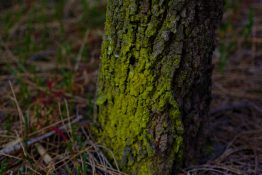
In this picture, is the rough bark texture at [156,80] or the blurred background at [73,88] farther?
the blurred background at [73,88]

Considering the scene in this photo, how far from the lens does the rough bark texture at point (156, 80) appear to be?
1262 millimetres

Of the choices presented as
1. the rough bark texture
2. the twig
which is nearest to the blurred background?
the twig

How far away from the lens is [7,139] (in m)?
1.63

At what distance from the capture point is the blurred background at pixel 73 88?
5.08ft

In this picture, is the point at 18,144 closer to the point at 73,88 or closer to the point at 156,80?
the point at 73,88

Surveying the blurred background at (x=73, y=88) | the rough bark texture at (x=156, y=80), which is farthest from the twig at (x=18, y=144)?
the rough bark texture at (x=156, y=80)

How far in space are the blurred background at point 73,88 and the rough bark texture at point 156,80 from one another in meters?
0.14

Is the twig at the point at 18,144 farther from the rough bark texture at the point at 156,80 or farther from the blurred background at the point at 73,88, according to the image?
the rough bark texture at the point at 156,80

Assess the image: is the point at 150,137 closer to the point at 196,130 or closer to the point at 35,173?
the point at 196,130

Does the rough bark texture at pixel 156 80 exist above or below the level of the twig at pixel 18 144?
above

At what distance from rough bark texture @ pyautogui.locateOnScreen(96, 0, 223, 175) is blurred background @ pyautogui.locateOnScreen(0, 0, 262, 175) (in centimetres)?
14

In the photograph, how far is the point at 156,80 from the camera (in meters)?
1.33

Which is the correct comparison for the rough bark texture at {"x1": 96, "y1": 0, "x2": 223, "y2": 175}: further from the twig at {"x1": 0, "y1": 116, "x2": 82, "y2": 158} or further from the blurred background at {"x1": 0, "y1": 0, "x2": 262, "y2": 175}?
the twig at {"x1": 0, "y1": 116, "x2": 82, "y2": 158}

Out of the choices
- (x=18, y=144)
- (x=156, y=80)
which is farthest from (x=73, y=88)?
(x=156, y=80)
